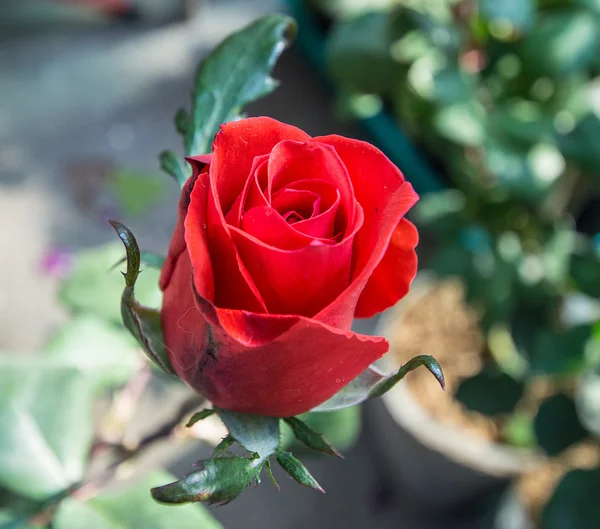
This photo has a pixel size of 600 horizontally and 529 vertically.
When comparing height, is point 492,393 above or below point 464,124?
below

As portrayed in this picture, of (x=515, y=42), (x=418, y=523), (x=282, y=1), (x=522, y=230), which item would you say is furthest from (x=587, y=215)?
(x=282, y=1)

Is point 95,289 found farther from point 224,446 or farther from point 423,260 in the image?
point 423,260

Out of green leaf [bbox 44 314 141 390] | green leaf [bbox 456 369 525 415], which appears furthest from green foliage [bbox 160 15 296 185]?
green leaf [bbox 456 369 525 415]

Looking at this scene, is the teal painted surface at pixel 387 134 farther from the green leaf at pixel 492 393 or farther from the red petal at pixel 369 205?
the red petal at pixel 369 205

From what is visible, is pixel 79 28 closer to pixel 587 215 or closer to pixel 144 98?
pixel 144 98

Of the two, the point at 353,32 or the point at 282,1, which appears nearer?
the point at 353,32

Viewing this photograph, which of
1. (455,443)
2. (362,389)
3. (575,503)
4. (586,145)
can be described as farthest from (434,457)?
(362,389)

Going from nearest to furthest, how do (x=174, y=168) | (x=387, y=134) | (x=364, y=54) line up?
(x=174, y=168) < (x=364, y=54) < (x=387, y=134)
